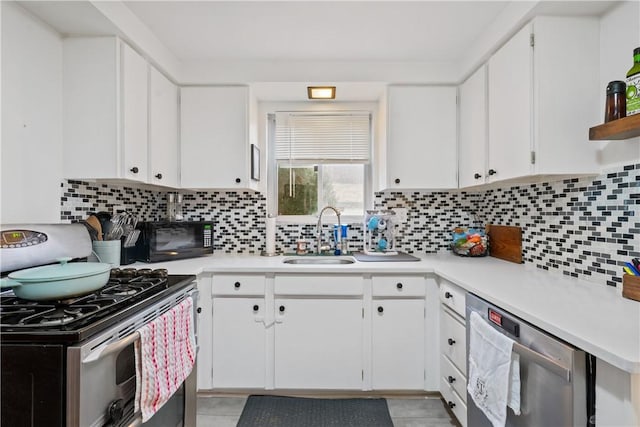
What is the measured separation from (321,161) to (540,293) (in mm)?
1844

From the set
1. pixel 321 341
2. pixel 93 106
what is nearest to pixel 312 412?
pixel 321 341

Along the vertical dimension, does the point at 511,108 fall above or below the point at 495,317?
above

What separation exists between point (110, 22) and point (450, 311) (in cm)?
232

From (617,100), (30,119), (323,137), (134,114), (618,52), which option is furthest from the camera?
(323,137)

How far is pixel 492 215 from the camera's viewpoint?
7.70 ft

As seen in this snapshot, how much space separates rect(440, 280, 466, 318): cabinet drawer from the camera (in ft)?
5.22

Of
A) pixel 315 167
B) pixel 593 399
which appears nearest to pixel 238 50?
pixel 315 167

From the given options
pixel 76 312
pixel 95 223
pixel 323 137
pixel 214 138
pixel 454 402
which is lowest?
pixel 454 402

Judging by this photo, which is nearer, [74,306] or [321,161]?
[74,306]

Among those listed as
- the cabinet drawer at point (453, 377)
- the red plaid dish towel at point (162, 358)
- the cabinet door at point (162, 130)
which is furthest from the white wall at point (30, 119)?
the cabinet drawer at point (453, 377)

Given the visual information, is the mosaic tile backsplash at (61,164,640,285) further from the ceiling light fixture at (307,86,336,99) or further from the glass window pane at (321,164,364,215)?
the ceiling light fixture at (307,86,336,99)

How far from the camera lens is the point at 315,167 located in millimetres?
2723

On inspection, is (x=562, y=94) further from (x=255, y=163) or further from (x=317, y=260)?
(x=255, y=163)

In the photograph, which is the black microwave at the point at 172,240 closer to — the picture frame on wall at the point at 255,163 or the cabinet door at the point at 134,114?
the cabinet door at the point at 134,114
